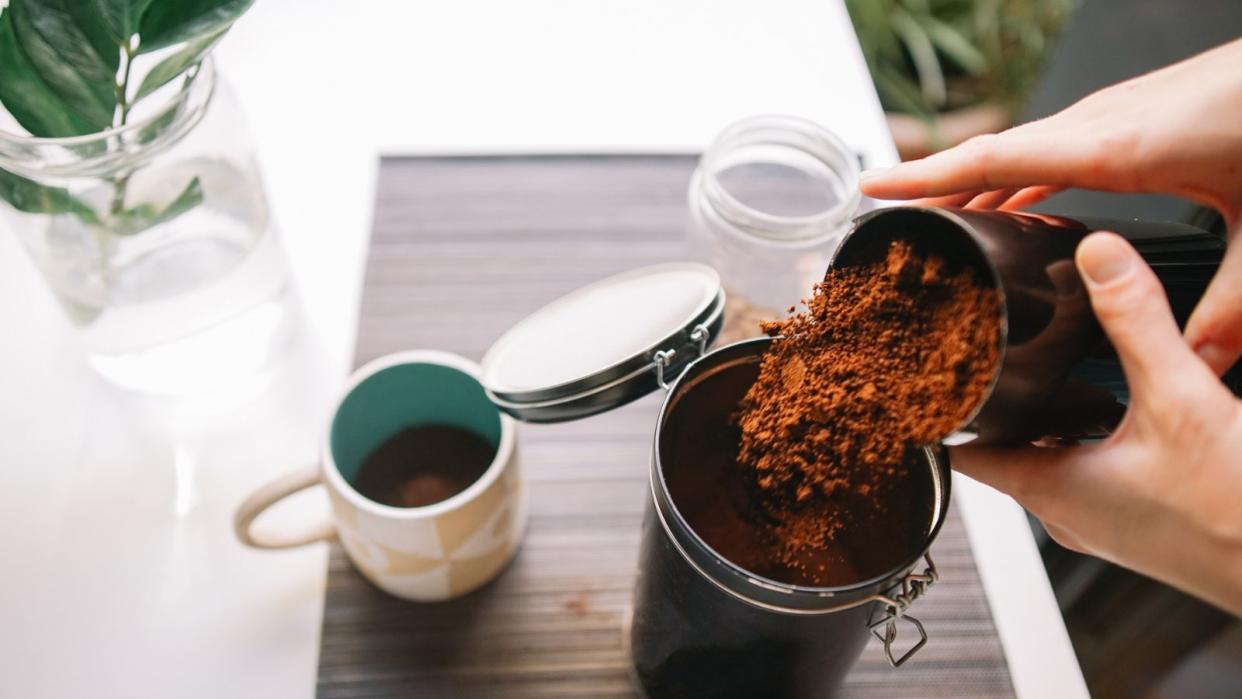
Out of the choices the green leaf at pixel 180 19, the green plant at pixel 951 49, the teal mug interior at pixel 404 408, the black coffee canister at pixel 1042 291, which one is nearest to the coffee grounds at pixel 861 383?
Result: the black coffee canister at pixel 1042 291

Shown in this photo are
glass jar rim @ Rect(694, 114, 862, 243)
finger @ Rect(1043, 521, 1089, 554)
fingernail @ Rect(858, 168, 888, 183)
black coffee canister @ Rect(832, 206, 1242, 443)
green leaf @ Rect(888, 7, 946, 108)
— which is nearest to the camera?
black coffee canister @ Rect(832, 206, 1242, 443)

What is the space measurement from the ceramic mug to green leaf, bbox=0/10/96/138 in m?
0.26

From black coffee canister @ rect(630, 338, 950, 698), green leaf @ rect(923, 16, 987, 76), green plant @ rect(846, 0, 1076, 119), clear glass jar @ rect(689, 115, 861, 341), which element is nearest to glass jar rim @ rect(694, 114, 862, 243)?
clear glass jar @ rect(689, 115, 861, 341)

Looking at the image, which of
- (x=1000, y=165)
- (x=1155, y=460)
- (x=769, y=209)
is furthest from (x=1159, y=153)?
(x=769, y=209)

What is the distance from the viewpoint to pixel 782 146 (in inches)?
34.2

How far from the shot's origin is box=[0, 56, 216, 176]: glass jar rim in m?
0.57

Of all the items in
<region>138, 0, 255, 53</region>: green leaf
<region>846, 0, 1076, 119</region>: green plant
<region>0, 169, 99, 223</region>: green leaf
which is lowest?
<region>846, 0, 1076, 119</region>: green plant

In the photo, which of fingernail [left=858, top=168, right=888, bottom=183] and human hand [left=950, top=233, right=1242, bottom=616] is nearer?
human hand [left=950, top=233, right=1242, bottom=616]

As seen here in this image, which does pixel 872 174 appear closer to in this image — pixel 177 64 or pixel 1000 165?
pixel 1000 165

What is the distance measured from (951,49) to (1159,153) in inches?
52.3

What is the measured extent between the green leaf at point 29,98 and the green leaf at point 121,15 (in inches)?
2.1

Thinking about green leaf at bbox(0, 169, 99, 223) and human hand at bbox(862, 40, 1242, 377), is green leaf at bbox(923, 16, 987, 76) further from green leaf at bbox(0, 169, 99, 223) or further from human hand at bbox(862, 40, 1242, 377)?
green leaf at bbox(0, 169, 99, 223)

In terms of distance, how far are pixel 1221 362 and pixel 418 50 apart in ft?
2.96

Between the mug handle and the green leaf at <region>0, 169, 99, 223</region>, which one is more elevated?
the green leaf at <region>0, 169, 99, 223</region>
